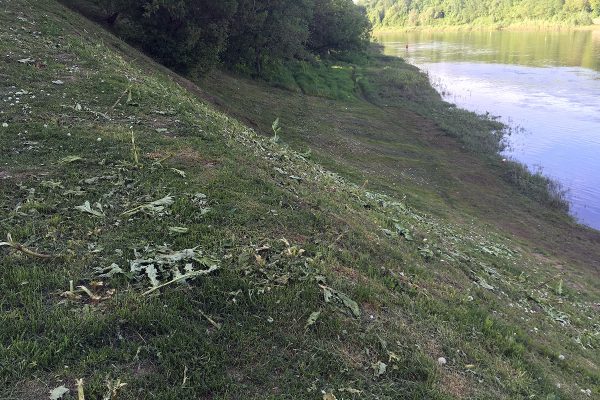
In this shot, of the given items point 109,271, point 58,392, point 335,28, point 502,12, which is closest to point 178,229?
point 109,271

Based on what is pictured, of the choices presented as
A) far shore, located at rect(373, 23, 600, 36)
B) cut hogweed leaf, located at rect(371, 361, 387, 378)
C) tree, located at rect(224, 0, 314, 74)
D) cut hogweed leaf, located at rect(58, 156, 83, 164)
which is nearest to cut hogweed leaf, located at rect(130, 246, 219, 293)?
cut hogweed leaf, located at rect(371, 361, 387, 378)

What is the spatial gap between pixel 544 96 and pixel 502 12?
406 feet

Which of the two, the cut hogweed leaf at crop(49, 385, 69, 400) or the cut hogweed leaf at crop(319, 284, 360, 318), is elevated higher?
the cut hogweed leaf at crop(49, 385, 69, 400)

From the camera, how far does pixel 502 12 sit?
157 metres

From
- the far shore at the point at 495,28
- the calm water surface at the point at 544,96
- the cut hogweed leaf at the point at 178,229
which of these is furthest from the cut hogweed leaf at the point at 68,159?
the far shore at the point at 495,28

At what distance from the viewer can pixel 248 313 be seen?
6.18 metres

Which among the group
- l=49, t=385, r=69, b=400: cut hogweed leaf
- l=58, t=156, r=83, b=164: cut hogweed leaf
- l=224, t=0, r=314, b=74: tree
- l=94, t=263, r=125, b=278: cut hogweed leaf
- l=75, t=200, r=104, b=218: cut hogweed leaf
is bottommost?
l=49, t=385, r=69, b=400: cut hogweed leaf

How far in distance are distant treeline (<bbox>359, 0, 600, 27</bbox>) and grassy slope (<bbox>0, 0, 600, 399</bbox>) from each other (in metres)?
139

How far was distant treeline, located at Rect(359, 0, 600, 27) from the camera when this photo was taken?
126 metres

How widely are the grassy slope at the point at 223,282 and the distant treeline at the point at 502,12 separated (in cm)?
13865

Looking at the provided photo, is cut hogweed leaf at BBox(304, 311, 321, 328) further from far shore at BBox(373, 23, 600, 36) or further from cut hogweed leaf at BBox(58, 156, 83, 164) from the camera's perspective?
far shore at BBox(373, 23, 600, 36)

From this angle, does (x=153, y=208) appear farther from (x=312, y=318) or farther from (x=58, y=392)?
(x=58, y=392)

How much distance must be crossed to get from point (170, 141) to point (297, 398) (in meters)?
7.64

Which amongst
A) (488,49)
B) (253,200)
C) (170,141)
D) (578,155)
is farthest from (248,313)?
(488,49)
